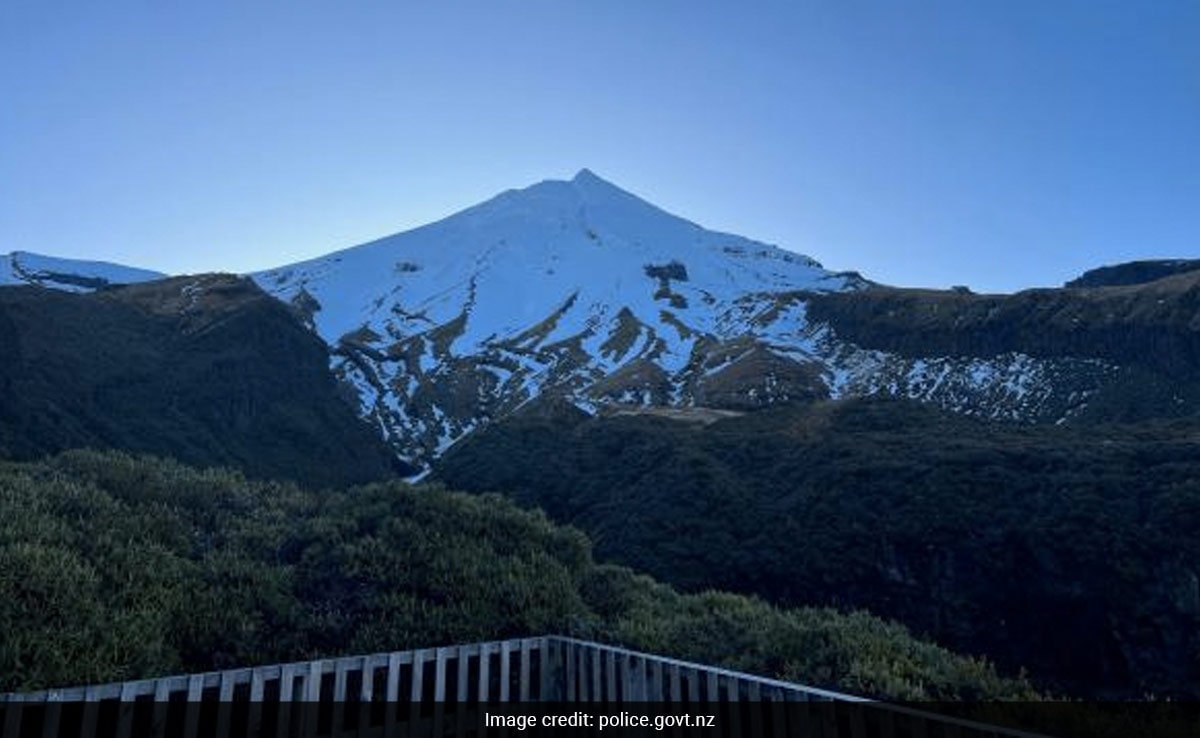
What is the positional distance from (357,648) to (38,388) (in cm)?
5068

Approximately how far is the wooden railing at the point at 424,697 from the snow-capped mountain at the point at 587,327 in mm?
54524

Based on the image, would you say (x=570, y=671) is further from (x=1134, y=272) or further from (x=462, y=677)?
(x=1134, y=272)

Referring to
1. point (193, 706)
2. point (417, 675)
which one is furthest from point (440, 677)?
point (193, 706)

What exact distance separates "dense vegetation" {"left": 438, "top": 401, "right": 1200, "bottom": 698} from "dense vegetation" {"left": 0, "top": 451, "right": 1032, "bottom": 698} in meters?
17.7

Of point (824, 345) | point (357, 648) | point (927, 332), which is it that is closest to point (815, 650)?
point (357, 648)

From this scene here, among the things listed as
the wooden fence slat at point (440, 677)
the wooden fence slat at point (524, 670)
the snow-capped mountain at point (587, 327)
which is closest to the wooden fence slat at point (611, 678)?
the wooden fence slat at point (524, 670)

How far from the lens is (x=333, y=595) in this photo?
973cm

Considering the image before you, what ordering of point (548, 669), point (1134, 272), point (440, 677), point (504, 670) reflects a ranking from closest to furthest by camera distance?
point (440, 677) < point (504, 670) < point (548, 669) < point (1134, 272)

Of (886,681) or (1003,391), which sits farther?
(1003,391)

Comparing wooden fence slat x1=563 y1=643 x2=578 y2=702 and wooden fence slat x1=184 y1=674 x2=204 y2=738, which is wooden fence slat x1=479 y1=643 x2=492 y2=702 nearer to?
wooden fence slat x1=563 y1=643 x2=578 y2=702

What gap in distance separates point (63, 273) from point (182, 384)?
93.0 m

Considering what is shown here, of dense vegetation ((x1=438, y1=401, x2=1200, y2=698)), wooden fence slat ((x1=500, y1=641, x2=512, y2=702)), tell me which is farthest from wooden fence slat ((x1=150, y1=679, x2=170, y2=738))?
dense vegetation ((x1=438, y1=401, x2=1200, y2=698))

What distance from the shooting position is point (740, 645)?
9.05 metres

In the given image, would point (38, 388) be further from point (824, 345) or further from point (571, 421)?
point (824, 345)
